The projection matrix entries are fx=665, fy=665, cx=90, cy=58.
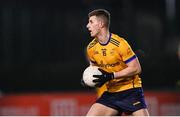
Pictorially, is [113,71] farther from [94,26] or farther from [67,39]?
[67,39]

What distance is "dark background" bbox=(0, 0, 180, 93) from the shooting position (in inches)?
576

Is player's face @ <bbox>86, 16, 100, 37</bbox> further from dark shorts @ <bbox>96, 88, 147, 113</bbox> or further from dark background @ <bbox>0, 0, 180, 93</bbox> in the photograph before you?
dark background @ <bbox>0, 0, 180, 93</bbox>

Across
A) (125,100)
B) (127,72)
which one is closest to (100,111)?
(125,100)

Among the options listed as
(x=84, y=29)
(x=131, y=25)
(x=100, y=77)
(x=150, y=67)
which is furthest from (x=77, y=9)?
(x=100, y=77)

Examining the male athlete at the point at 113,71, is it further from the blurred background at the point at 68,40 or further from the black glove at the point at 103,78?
the blurred background at the point at 68,40

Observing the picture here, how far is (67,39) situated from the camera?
15961mm

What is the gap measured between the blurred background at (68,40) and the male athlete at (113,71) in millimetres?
6563

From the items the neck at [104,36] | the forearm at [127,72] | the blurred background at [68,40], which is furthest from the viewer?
the blurred background at [68,40]

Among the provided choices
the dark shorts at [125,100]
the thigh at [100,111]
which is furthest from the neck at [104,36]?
the thigh at [100,111]

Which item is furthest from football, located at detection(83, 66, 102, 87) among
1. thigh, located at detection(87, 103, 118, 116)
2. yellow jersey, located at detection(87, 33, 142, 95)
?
thigh, located at detection(87, 103, 118, 116)

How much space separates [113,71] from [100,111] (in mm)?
480

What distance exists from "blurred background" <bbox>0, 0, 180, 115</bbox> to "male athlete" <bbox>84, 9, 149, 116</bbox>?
6.56 metres

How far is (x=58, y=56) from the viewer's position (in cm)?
1577

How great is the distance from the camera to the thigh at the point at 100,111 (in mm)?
7547
